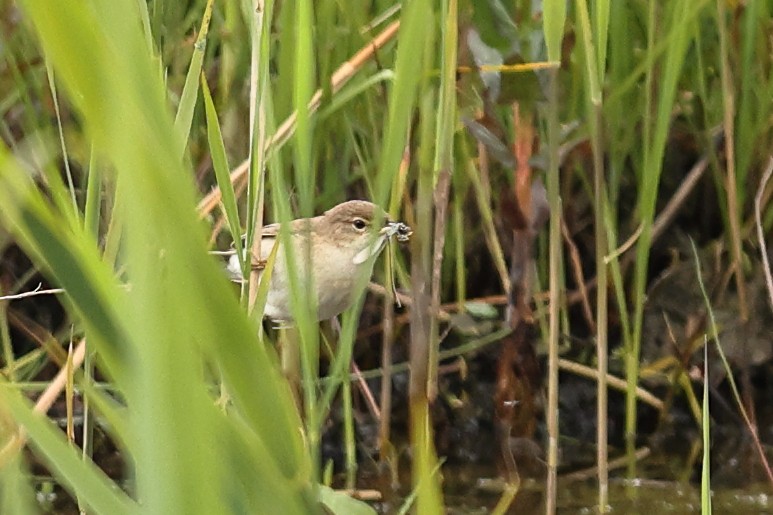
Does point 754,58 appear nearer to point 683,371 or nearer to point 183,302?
point 683,371

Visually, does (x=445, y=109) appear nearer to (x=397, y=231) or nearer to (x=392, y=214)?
(x=392, y=214)

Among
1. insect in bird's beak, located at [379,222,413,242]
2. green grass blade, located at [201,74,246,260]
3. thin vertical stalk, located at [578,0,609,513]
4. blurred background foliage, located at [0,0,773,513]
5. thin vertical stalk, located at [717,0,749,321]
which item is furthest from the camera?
thin vertical stalk, located at [717,0,749,321]

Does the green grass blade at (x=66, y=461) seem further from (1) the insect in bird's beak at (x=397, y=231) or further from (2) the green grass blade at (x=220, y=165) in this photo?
(1) the insect in bird's beak at (x=397, y=231)

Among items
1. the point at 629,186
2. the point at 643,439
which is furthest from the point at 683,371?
the point at 629,186

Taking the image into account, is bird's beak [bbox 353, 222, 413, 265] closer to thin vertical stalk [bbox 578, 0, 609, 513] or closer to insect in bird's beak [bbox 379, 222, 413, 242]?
insect in bird's beak [bbox 379, 222, 413, 242]

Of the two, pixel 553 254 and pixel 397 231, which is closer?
pixel 553 254

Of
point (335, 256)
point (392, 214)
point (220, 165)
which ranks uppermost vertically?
point (220, 165)

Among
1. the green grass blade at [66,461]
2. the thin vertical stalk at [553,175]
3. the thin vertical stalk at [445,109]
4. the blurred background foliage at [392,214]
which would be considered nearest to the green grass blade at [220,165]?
the blurred background foliage at [392,214]

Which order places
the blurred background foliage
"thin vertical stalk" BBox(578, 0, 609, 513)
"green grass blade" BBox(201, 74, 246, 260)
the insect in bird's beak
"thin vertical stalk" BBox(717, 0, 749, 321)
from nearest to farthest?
the blurred background foliage, "green grass blade" BBox(201, 74, 246, 260), "thin vertical stalk" BBox(578, 0, 609, 513), the insect in bird's beak, "thin vertical stalk" BBox(717, 0, 749, 321)

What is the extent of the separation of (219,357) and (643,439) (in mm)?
1507

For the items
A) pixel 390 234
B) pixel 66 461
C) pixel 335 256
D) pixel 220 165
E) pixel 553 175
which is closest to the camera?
pixel 66 461

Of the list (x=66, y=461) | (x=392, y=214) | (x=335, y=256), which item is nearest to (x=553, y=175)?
(x=392, y=214)

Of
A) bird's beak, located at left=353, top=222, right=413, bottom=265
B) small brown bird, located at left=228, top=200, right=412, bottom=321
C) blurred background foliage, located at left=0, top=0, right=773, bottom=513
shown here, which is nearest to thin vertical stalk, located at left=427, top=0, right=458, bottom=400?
blurred background foliage, located at left=0, top=0, right=773, bottom=513

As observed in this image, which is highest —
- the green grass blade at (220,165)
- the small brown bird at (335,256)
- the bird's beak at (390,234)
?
the green grass blade at (220,165)
